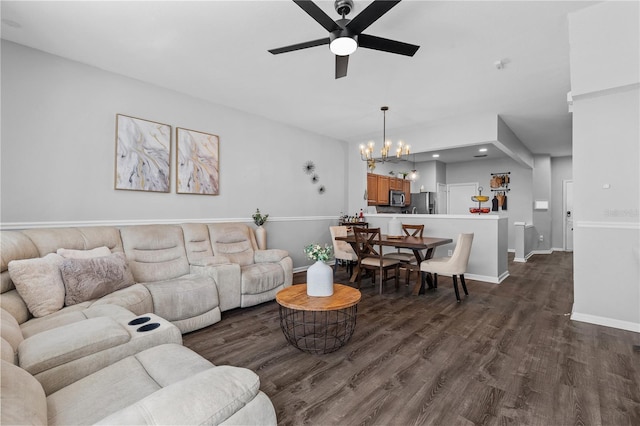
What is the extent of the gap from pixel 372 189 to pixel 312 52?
4.73 metres

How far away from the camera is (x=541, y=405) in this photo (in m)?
1.76

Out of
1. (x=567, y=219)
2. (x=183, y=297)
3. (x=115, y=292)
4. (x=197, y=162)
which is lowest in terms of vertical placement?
(x=183, y=297)

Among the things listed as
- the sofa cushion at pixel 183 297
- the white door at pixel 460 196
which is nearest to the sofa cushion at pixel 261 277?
the sofa cushion at pixel 183 297

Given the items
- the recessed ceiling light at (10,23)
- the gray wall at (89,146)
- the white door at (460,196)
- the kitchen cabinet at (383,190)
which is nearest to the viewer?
the recessed ceiling light at (10,23)

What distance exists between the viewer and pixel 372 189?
→ 7410 millimetres

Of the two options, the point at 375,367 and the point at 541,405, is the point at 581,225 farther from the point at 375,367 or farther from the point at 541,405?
the point at 375,367

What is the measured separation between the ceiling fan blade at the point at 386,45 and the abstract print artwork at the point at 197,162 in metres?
2.80

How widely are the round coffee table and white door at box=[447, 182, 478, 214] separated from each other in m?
7.06

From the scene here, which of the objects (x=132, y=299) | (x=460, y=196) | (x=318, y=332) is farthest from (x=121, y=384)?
(x=460, y=196)

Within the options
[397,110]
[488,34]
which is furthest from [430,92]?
[488,34]

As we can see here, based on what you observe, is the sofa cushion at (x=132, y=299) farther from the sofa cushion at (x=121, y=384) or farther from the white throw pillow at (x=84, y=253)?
the sofa cushion at (x=121, y=384)

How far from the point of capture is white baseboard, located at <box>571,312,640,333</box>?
2.78m

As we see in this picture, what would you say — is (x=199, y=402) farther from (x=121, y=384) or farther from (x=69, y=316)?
(x=69, y=316)

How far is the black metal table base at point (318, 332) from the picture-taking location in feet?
8.16
